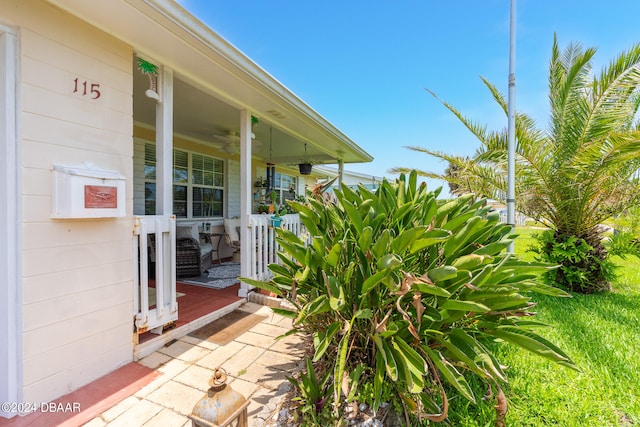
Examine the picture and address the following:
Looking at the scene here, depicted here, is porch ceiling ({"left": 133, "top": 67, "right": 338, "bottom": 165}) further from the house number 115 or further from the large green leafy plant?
the large green leafy plant

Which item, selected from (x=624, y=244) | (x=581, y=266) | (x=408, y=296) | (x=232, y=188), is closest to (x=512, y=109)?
(x=581, y=266)

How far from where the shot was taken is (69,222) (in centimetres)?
195

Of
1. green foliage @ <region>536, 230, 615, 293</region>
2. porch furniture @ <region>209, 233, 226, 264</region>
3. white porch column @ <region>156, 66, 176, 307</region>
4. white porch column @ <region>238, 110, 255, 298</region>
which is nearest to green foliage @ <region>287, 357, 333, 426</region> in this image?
white porch column @ <region>156, 66, 176, 307</region>

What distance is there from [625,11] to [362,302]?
21.0 feet

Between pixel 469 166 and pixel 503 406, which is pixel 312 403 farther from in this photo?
pixel 469 166

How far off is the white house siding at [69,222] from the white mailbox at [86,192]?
6 cm

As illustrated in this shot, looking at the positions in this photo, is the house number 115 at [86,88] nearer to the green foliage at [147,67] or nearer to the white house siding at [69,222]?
the white house siding at [69,222]

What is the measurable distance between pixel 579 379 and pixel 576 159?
10.4ft

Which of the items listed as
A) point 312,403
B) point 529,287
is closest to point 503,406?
point 529,287

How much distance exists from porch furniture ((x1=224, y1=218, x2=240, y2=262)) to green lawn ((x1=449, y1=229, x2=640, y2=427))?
5.26m

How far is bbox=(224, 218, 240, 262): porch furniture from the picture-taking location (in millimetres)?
6355

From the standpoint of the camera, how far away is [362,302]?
5.17 feet

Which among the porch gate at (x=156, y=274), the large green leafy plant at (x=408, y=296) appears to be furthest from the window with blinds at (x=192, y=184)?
the large green leafy plant at (x=408, y=296)

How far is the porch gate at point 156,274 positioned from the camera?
7.88ft
